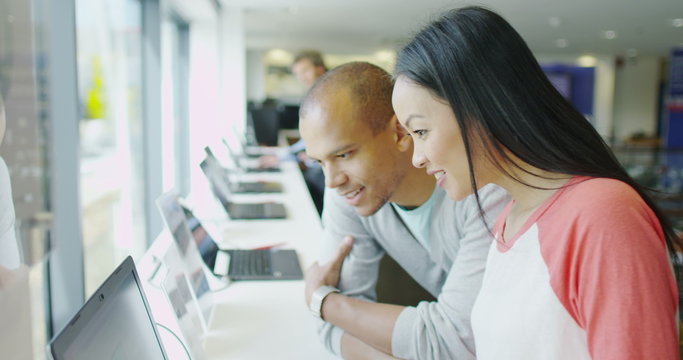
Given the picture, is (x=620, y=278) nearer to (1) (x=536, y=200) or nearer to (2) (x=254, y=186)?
(1) (x=536, y=200)

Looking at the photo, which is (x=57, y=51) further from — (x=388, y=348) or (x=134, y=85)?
(x=134, y=85)

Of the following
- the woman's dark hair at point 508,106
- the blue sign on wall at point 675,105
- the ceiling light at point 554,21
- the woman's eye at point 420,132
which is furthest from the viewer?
the blue sign on wall at point 675,105

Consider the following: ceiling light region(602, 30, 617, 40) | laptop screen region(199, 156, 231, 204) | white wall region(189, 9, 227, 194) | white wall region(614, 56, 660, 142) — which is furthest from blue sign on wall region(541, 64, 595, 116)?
laptop screen region(199, 156, 231, 204)

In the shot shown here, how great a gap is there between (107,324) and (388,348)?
75 centimetres

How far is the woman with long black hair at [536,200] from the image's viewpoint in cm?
71

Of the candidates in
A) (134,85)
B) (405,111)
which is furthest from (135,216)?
(405,111)

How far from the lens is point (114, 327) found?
80 centimetres

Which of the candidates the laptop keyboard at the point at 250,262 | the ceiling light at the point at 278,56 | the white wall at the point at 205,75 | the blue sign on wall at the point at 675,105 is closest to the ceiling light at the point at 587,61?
the blue sign on wall at the point at 675,105

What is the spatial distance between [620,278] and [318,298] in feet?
3.02

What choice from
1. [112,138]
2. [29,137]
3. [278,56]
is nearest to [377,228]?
[29,137]

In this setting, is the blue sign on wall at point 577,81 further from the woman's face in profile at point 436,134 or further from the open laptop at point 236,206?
the woman's face in profile at point 436,134

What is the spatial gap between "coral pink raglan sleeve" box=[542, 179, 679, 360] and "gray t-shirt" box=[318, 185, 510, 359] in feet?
1.61

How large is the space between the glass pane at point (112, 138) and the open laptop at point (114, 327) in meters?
3.02

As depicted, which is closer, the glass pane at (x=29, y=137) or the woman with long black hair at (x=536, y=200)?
the woman with long black hair at (x=536, y=200)
